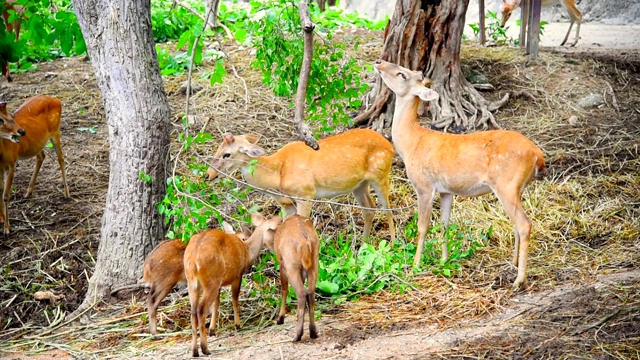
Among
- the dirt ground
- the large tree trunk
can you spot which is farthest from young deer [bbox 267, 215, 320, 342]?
the large tree trunk

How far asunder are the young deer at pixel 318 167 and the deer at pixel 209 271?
155 centimetres

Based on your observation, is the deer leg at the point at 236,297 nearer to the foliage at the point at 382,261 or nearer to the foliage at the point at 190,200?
the foliage at the point at 190,200

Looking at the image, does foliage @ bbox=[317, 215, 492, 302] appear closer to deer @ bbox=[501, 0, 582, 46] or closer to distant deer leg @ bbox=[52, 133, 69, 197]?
distant deer leg @ bbox=[52, 133, 69, 197]

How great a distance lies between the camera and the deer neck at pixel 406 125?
330 inches

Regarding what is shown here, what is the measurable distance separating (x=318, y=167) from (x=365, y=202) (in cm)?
84

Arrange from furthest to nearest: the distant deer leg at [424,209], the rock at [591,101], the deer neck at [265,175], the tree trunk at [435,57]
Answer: the rock at [591,101] → the tree trunk at [435,57] → the deer neck at [265,175] → the distant deer leg at [424,209]

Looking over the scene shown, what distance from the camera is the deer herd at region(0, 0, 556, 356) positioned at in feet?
21.8

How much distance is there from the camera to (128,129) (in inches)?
307

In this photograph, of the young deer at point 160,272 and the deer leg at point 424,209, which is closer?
the young deer at point 160,272

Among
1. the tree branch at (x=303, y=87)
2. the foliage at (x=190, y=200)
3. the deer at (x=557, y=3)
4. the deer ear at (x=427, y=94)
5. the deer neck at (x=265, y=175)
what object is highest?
the tree branch at (x=303, y=87)

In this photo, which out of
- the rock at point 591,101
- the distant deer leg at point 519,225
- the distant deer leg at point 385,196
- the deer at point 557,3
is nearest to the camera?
the distant deer leg at point 519,225

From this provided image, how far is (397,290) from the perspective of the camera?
7.50 m

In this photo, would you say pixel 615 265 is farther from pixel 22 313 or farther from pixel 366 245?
pixel 22 313

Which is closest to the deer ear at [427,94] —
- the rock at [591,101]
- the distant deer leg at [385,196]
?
the distant deer leg at [385,196]
